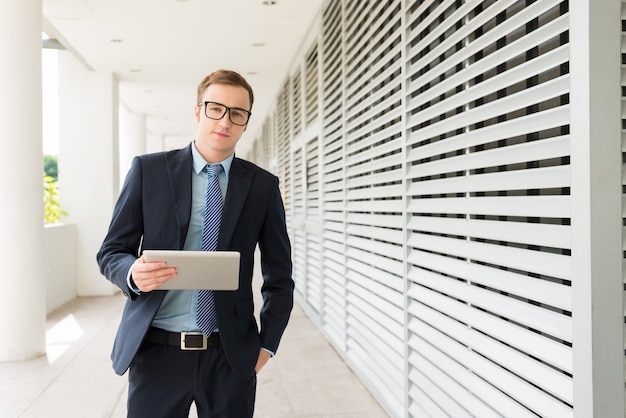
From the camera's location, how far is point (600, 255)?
56.0 inches

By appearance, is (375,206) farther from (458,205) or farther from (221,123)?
(221,123)

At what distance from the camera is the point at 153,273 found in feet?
4.76

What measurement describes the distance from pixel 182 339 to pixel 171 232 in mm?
306

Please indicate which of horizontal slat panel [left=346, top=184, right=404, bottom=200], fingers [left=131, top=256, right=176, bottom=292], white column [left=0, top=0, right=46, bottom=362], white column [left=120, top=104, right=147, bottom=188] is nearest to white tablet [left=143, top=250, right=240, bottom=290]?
fingers [left=131, top=256, right=176, bottom=292]

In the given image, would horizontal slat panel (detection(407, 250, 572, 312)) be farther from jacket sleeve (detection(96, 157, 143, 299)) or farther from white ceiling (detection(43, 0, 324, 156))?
white ceiling (detection(43, 0, 324, 156))

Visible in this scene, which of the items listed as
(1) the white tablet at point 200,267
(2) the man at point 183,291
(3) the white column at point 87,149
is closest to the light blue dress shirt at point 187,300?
(2) the man at point 183,291

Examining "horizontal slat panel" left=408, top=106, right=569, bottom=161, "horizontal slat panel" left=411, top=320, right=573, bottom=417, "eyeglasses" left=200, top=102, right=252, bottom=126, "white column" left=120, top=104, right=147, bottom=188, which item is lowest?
"horizontal slat panel" left=411, top=320, right=573, bottom=417

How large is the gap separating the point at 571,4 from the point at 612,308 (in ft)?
2.56

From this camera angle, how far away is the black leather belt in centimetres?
165

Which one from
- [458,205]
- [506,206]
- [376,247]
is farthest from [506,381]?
[376,247]

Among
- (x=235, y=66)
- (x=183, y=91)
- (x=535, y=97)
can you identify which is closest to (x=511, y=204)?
(x=535, y=97)

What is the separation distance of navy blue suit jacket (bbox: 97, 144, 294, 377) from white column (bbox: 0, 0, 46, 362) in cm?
326

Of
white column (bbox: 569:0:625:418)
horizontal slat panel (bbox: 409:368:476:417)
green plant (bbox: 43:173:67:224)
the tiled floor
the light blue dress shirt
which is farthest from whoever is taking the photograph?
green plant (bbox: 43:173:67:224)

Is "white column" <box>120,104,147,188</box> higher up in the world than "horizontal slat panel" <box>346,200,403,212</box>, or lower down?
higher up
